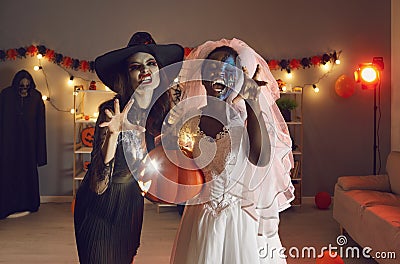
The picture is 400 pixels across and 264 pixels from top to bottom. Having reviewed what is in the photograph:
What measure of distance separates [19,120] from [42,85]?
26.6 inches

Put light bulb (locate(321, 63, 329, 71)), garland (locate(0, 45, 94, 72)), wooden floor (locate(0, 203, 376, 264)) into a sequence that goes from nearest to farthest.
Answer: wooden floor (locate(0, 203, 376, 264)) < garland (locate(0, 45, 94, 72)) < light bulb (locate(321, 63, 329, 71))

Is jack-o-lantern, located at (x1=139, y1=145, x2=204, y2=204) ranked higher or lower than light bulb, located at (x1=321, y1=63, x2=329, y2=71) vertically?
lower

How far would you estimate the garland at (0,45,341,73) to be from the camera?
5918 mm

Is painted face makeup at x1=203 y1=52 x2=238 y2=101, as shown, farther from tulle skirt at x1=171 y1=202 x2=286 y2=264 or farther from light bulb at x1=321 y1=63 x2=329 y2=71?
light bulb at x1=321 y1=63 x2=329 y2=71

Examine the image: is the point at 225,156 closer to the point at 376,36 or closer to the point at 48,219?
the point at 48,219

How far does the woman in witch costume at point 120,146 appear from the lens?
1.96 m

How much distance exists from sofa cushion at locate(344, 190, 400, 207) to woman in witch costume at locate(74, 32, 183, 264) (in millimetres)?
2470

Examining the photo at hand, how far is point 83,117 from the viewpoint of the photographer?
5840mm

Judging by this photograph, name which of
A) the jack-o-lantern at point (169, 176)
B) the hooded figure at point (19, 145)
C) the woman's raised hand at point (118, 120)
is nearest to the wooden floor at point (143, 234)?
the hooded figure at point (19, 145)

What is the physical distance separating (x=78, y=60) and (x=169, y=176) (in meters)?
4.17

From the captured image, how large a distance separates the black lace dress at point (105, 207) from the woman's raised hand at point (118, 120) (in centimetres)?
3

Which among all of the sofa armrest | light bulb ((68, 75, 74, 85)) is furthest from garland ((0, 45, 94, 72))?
the sofa armrest
